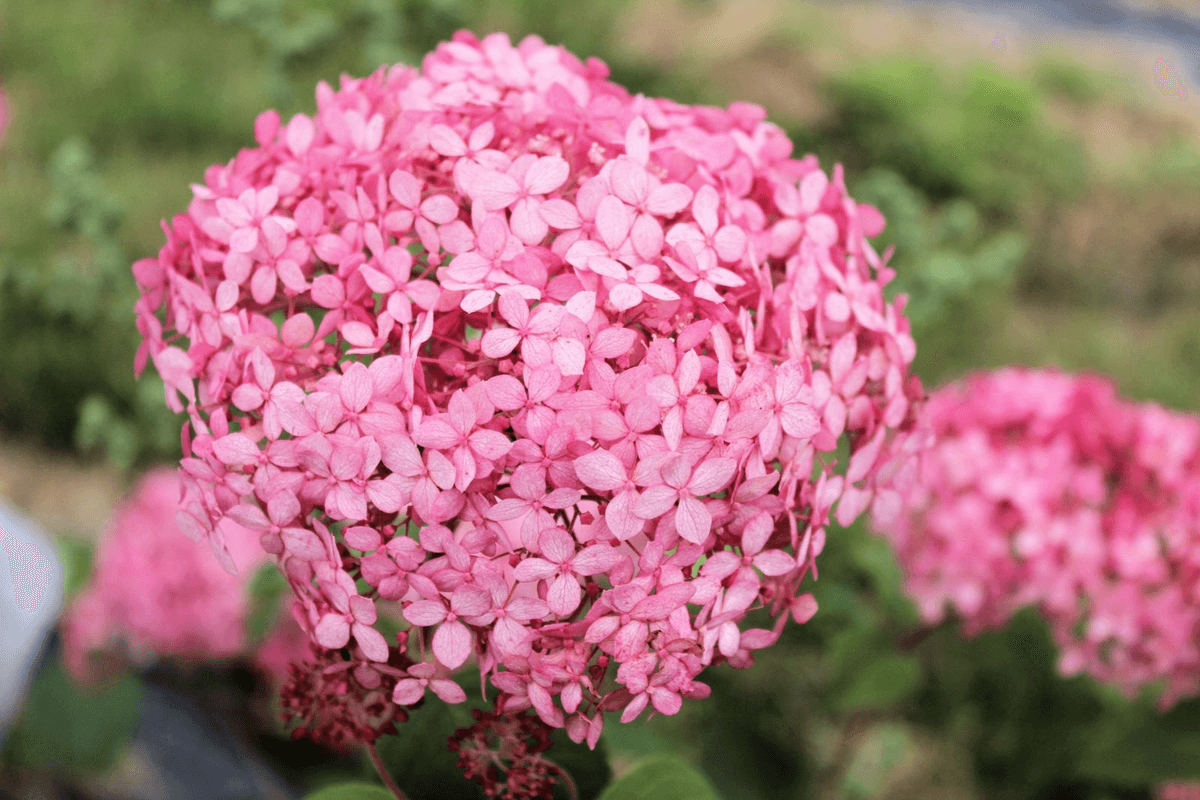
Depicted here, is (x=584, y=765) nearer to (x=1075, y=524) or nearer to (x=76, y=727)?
(x=1075, y=524)

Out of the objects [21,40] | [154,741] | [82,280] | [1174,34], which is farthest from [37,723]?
[1174,34]

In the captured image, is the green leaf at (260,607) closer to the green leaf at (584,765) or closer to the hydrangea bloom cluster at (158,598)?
the hydrangea bloom cluster at (158,598)

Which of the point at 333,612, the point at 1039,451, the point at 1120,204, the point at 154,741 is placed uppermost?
the point at 333,612

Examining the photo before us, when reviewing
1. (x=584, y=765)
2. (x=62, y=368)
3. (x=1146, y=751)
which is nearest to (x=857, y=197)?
(x=1146, y=751)

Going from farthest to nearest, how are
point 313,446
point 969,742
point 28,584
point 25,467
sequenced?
point 25,467
point 969,742
point 28,584
point 313,446

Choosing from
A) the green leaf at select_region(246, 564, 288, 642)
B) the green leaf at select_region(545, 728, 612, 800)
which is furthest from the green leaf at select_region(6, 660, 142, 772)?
the green leaf at select_region(545, 728, 612, 800)

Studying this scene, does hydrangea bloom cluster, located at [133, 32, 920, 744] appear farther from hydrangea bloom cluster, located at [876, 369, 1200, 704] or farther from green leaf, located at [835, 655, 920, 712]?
green leaf, located at [835, 655, 920, 712]

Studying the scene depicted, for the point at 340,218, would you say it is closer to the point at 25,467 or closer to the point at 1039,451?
the point at 1039,451
